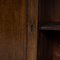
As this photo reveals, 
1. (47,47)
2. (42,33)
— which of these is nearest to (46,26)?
(42,33)

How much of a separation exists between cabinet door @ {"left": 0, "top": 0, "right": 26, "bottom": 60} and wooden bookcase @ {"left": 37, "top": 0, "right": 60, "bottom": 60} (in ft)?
0.29

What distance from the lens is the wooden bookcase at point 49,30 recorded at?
0.74 meters

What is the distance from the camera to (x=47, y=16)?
0.80 meters

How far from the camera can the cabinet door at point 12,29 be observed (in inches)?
29.6

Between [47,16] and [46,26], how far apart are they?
10 centimetres

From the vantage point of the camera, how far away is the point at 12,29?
0.76 metres

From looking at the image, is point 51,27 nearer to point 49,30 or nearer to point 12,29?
point 49,30

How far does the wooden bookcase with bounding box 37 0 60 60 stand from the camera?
737 mm

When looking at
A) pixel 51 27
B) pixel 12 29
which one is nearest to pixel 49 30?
pixel 51 27

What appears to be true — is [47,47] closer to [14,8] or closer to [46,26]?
[46,26]

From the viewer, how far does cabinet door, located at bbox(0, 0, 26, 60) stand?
75 centimetres

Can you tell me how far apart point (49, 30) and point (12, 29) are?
0.19 meters

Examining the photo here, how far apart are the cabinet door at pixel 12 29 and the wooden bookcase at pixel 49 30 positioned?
9 centimetres

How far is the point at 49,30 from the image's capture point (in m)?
0.75
